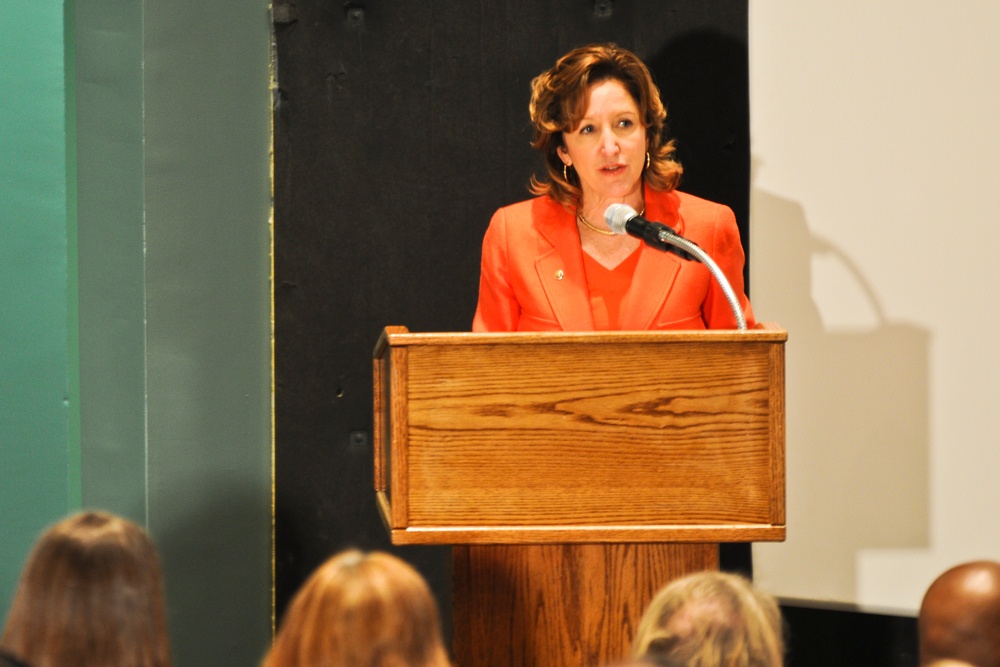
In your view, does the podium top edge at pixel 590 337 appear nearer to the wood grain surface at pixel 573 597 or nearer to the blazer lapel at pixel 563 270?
the wood grain surface at pixel 573 597

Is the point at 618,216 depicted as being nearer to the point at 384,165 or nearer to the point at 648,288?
the point at 648,288

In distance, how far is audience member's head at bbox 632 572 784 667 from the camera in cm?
174

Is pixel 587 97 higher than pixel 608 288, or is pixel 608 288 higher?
pixel 587 97

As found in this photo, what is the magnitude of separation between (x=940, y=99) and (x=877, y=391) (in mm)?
847

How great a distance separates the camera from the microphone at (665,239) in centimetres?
237

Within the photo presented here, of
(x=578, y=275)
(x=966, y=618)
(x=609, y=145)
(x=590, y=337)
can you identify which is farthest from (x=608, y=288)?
(x=966, y=618)

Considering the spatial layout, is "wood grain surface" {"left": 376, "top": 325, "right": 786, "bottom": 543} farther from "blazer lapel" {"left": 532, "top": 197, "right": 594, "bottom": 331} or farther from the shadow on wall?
the shadow on wall

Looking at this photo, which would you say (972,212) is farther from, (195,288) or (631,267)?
(195,288)

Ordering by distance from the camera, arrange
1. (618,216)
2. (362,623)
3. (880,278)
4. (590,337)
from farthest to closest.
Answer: (880,278)
(618,216)
(590,337)
(362,623)

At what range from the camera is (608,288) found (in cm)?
307

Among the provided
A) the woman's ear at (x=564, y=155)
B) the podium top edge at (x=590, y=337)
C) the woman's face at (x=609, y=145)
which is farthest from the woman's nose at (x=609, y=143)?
the podium top edge at (x=590, y=337)

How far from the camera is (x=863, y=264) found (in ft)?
12.1

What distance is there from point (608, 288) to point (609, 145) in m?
0.34

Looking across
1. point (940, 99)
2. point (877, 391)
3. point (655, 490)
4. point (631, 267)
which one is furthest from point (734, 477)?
point (940, 99)
